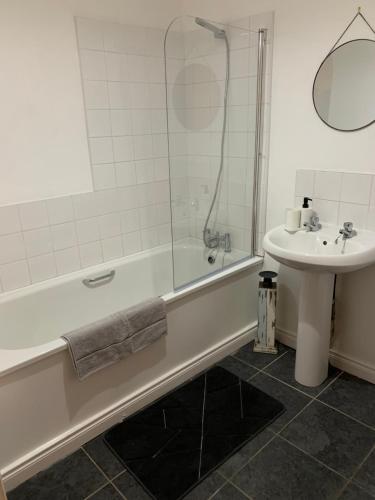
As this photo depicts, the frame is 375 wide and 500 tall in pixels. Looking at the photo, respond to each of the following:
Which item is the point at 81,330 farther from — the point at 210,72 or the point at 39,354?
the point at 210,72

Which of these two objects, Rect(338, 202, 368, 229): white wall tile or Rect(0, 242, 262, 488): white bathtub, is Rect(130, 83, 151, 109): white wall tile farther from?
Rect(338, 202, 368, 229): white wall tile

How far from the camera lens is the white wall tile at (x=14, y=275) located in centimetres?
216

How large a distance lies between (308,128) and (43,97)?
1536mm

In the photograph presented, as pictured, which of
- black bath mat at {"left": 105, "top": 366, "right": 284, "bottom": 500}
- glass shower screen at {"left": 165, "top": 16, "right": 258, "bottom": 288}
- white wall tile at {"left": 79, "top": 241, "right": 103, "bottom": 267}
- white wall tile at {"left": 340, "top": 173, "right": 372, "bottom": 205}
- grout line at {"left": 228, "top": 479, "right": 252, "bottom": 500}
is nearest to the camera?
grout line at {"left": 228, "top": 479, "right": 252, "bottom": 500}

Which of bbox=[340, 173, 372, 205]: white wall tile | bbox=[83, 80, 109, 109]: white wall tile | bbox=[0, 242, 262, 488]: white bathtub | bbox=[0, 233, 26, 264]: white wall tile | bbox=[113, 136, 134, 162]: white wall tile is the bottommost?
bbox=[0, 242, 262, 488]: white bathtub

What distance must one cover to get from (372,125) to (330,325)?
3.69 ft

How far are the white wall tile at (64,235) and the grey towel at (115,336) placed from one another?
2.41ft

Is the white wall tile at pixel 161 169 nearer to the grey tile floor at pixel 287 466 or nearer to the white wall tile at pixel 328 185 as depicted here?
the white wall tile at pixel 328 185

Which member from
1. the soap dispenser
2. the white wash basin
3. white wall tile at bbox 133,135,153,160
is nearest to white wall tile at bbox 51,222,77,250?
white wall tile at bbox 133,135,153,160

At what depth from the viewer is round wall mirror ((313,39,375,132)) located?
192cm

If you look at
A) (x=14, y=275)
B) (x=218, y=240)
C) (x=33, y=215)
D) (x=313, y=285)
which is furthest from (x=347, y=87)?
(x=14, y=275)

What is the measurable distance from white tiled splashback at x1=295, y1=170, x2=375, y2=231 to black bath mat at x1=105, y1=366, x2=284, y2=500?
1119 millimetres

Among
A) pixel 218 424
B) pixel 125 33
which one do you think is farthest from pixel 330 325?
pixel 125 33

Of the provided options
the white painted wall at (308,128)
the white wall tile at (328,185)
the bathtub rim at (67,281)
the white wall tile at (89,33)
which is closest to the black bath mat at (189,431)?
the bathtub rim at (67,281)
